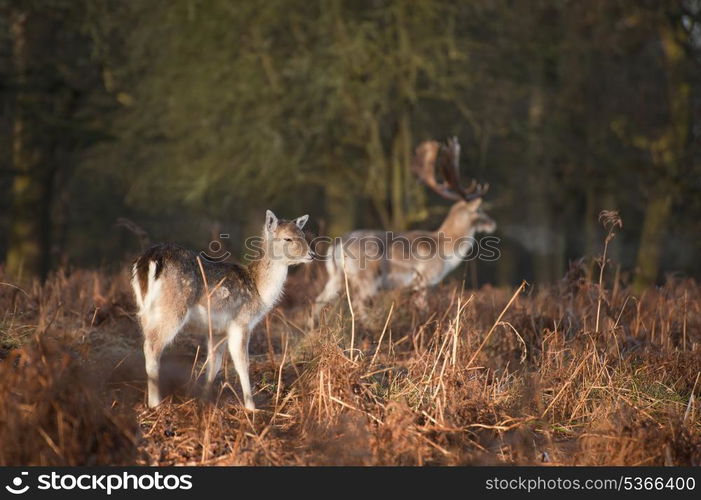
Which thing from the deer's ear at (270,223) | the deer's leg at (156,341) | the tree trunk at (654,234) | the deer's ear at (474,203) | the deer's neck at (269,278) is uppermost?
the deer's ear at (270,223)

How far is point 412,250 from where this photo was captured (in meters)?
10.7

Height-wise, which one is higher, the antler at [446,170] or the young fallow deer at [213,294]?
the antler at [446,170]

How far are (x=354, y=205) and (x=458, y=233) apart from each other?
681cm

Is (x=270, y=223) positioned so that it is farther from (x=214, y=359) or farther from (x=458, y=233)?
(x=458, y=233)

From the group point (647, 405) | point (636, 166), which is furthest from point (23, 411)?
point (636, 166)

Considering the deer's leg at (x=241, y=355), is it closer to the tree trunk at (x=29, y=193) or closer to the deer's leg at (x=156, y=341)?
the deer's leg at (x=156, y=341)

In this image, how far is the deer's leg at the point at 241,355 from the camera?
568 cm

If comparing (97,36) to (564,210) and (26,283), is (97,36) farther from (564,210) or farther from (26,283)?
(564,210)

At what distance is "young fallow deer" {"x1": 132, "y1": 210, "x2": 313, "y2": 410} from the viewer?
5711mm

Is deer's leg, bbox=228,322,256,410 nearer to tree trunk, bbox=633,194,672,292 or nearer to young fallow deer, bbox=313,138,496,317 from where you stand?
young fallow deer, bbox=313,138,496,317

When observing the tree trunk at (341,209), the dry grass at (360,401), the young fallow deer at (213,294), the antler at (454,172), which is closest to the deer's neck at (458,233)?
the antler at (454,172)

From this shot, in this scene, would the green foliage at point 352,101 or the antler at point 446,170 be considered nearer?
the antler at point 446,170

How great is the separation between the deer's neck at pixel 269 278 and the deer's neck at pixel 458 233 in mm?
5013

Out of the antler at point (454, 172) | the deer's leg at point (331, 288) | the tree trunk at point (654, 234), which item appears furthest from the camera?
the tree trunk at point (654, 234)
